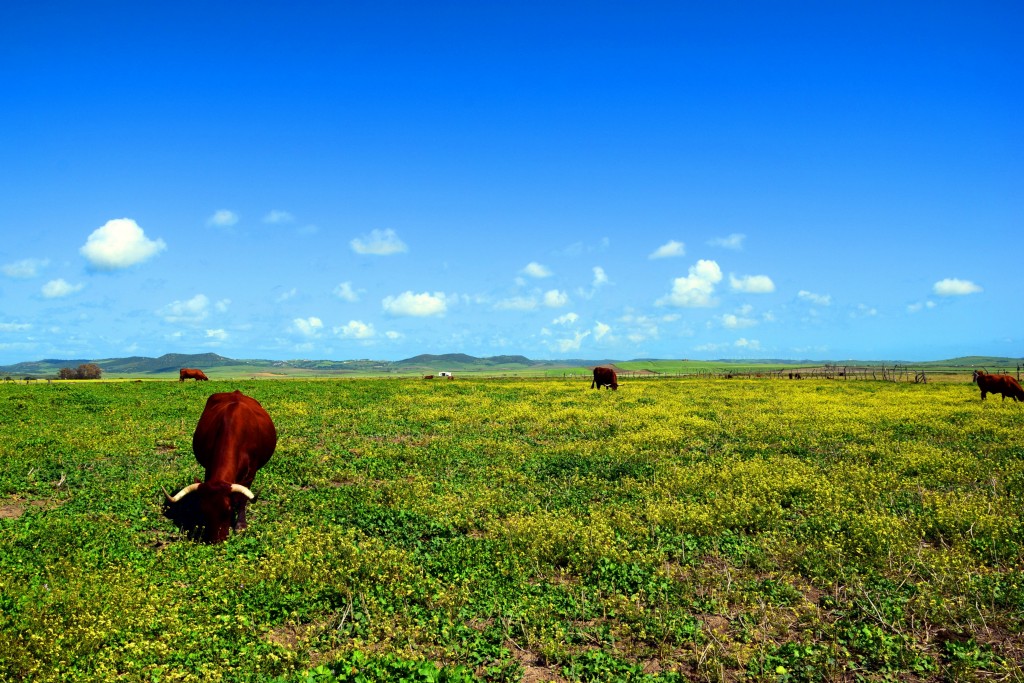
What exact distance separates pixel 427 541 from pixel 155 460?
12221mm

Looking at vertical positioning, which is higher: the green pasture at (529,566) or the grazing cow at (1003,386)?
the grazing cow at (1003,386)

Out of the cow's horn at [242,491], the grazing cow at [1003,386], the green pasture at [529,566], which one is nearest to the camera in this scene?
the green pasture at [529,566]

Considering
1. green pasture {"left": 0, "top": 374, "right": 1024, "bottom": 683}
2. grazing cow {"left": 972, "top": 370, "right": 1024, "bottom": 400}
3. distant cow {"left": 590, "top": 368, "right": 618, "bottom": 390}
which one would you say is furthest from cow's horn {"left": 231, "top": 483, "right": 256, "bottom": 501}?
grazing cow {"left": 972, "top": 370, "right": 1024, "bottom": 400}

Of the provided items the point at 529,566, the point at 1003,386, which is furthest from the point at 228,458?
the point at 1003,386

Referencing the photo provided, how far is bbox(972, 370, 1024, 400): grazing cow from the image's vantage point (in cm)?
3772

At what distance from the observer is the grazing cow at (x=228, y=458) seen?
37.0 ft

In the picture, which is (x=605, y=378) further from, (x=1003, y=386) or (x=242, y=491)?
(x=242, y=491)

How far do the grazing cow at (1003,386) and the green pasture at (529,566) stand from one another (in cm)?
2399

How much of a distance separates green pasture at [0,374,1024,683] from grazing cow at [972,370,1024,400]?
24.0m

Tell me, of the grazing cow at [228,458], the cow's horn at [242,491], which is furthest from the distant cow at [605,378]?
the cow's horn at [242,491]

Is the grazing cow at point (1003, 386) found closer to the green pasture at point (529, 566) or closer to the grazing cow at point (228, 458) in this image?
the green pasture at point (529, 566)

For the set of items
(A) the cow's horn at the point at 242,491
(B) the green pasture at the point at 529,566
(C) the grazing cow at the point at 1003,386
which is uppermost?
(C) the grazing cow at the point at 1003,386

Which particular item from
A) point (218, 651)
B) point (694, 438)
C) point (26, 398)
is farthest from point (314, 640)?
point (26, 398)

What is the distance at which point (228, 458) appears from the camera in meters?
12.7
